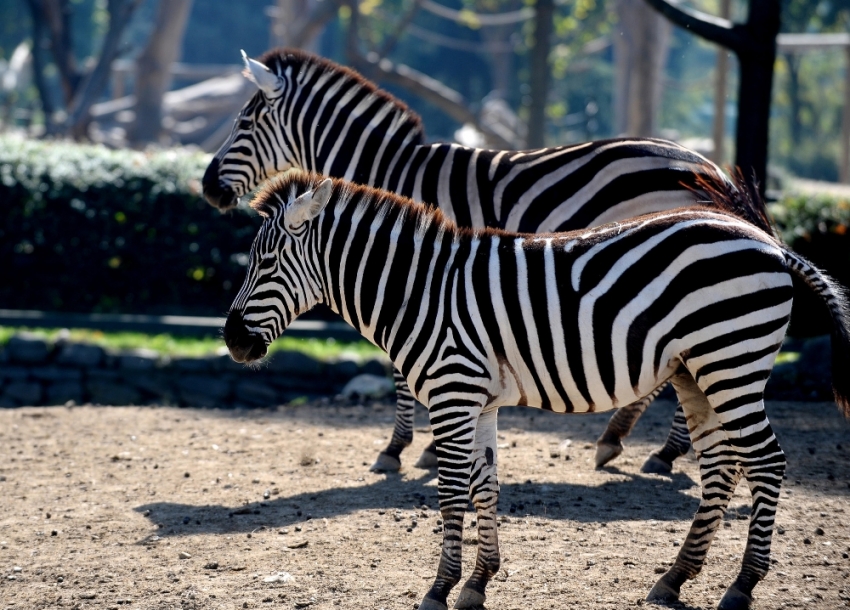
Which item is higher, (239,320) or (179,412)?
(239,320)

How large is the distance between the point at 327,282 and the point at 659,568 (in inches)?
80.6

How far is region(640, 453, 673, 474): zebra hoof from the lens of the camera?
6.01 meters

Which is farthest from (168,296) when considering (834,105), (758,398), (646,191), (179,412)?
(834,105)

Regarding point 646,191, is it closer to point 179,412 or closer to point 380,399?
point 380,399

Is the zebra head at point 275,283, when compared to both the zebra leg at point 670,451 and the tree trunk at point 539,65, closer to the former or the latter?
the zebra leg at point 670,451

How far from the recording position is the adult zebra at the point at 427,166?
573 centimetres

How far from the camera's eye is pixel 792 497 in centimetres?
542

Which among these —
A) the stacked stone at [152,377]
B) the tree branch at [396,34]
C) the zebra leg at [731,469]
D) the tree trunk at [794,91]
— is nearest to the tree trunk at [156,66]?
the tree branch at [396,34]

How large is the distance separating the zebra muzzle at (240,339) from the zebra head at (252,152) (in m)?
2.77

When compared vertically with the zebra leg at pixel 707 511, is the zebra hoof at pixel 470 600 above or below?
below

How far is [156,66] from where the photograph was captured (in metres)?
18.4

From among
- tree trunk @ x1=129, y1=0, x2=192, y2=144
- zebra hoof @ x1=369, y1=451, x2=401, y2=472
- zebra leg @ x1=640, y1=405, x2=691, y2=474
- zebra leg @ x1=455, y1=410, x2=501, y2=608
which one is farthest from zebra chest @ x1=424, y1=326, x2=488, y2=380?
tree trunk @ x1=129, y1=0, x2=192, y2=144

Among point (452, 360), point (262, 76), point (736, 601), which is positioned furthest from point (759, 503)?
point (262, 76)

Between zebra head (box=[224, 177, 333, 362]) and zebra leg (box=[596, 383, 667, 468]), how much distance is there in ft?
8.29
